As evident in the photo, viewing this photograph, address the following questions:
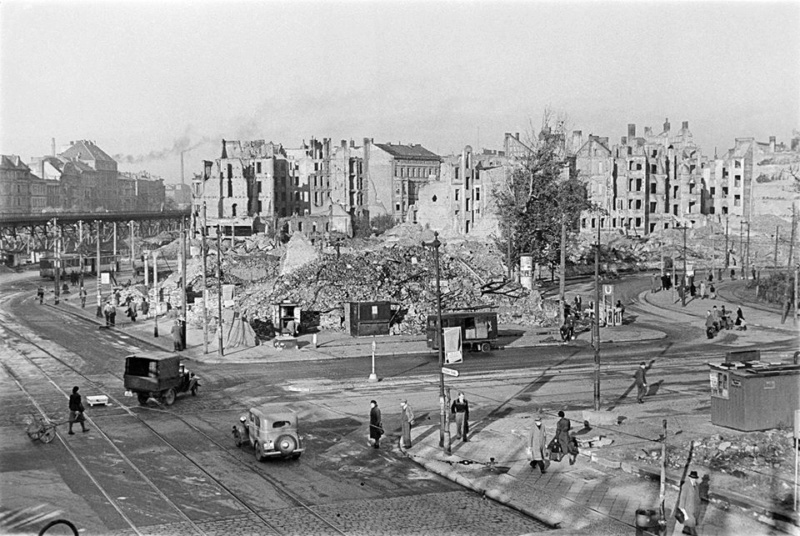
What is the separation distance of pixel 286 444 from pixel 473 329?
72.0 feet

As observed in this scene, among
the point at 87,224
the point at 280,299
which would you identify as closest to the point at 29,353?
the point at 280,299

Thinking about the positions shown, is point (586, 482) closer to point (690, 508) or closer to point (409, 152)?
point (690, 508)

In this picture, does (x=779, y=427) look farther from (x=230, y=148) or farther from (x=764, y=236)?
(x=230, y=148)

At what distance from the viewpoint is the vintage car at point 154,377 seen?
3123 cm

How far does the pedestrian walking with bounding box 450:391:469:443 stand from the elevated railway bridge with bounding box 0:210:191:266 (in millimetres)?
100271

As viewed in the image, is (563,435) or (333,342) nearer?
(563,435)

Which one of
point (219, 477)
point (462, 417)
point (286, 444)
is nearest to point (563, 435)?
Answer: point (462, 417)

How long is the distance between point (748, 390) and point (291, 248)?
156 ft

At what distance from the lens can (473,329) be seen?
44.7 m

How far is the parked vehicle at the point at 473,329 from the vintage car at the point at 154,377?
50.8 feet

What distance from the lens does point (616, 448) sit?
24250 millimetres

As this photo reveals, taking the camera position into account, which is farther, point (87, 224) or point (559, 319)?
point (87, 224)

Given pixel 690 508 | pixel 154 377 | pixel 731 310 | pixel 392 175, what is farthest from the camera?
pixel 392 175

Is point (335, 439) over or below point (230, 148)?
below
